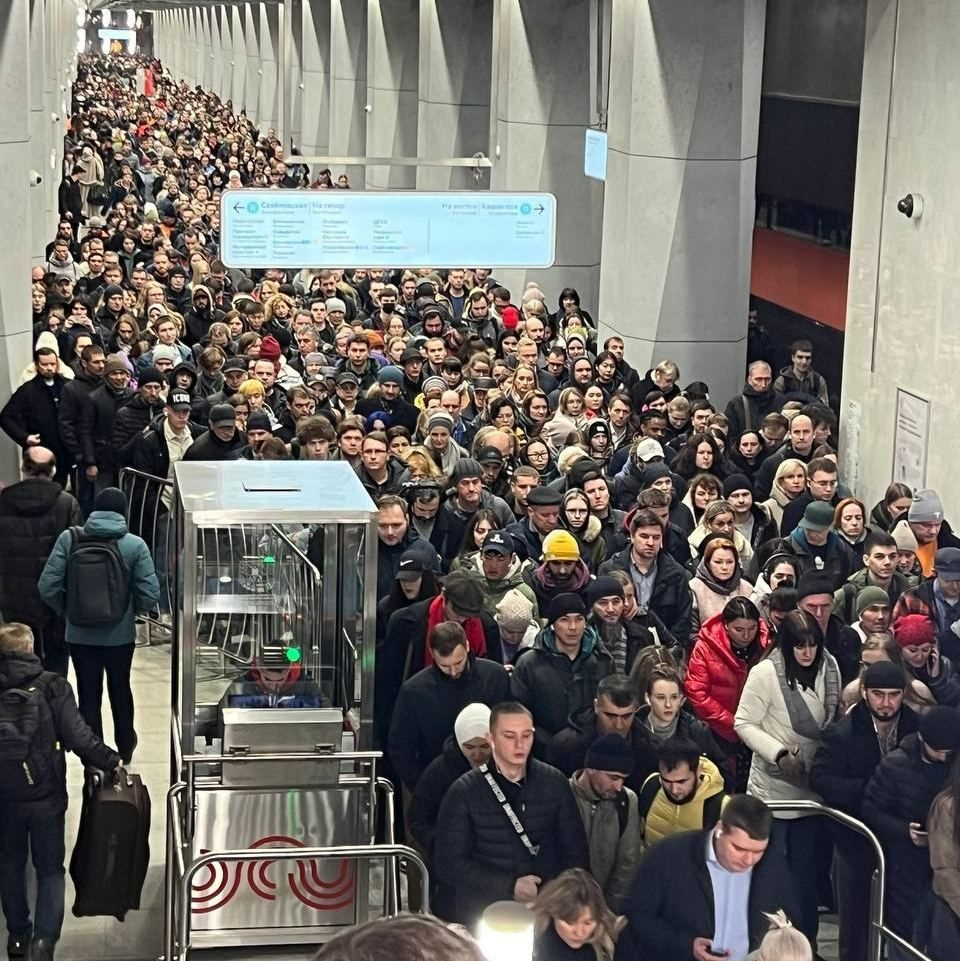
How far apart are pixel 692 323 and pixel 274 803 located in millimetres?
10882

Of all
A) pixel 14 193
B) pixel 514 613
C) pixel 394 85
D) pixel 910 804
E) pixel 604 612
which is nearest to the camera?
pixel 910 804

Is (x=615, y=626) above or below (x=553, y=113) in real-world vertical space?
below

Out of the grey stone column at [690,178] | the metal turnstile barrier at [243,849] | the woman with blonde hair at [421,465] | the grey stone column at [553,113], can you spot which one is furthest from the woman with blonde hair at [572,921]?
the grey stone column at [553,113]

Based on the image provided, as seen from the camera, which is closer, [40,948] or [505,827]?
[505,827]

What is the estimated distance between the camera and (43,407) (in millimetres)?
13461

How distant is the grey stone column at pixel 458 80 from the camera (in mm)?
30141

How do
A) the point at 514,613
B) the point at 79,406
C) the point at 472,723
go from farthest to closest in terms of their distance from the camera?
1. the point at 79,406
2. the point at 514,613
3. the point at 472,723

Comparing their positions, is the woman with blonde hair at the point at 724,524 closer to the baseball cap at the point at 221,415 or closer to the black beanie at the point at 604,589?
the black beanie at the point at 604,589

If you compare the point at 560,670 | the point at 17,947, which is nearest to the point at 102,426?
the point at 17,947

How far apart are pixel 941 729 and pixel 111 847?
3375mm

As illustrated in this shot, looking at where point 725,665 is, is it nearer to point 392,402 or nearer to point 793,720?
point 793,720

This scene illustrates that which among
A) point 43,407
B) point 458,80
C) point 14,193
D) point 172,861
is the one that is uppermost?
point 458,80

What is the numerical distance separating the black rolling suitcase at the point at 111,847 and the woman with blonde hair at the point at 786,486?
4.46m

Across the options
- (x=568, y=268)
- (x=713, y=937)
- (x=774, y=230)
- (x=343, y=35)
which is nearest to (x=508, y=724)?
(x=713, y=937)
